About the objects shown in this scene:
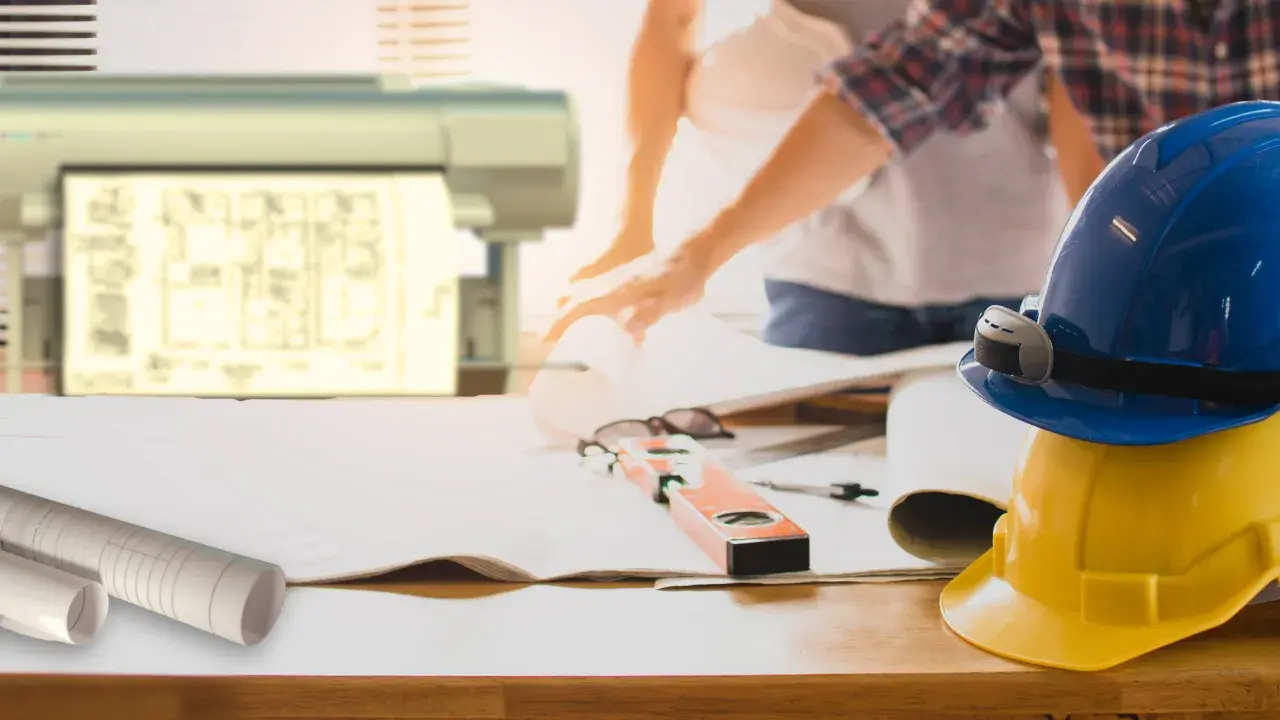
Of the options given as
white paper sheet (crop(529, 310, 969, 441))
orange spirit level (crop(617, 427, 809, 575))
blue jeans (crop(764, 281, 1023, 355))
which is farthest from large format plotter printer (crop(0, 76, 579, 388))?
blue jeans (crop(764, 281, 1023, 355))

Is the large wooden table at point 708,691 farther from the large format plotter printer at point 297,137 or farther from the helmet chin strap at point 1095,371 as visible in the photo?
the large format plotter printer at point 297,137

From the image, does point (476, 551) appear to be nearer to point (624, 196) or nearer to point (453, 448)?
point (453, 448)

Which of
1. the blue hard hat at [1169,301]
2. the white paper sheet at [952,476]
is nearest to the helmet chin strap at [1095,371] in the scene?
the blue hard hat at [1169,301]

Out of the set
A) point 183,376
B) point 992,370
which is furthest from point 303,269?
point 992,370

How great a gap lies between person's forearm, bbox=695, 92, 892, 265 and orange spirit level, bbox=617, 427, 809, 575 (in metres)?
0.33

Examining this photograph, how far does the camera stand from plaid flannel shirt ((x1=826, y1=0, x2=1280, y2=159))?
93 centimetres

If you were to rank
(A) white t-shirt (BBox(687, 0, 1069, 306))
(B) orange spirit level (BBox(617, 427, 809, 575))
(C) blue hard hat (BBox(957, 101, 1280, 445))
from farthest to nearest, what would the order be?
1. (A) white t-shirt (BBox(687, 0, 1069, 306))
2. (B) orange spirit level (BBox(617, 427, 809, 575))
3. (C) blue hard hat (BBox(957, 101, 1280, 445))

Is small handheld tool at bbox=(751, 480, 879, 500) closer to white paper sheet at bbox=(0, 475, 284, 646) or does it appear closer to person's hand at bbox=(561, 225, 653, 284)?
white paper sheet at bbox=(0, 475, 284, 646)

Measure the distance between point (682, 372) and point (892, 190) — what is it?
36cm

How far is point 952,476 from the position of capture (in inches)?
23.2

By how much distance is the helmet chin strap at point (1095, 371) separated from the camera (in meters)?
0.42

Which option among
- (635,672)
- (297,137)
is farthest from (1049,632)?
(297,137)

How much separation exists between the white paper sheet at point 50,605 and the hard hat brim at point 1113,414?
42 cm

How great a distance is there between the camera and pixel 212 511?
0.63 metres
